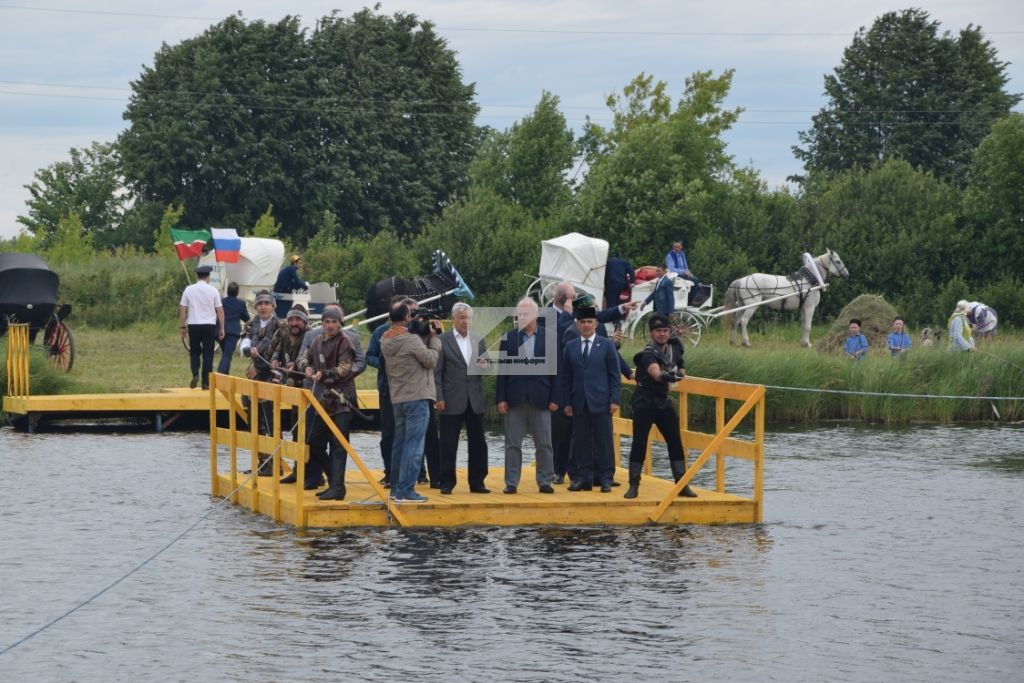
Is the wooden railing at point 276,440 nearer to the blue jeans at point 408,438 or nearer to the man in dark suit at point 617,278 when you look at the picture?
the blue jeans at point 408,438

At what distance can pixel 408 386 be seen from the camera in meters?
14.9

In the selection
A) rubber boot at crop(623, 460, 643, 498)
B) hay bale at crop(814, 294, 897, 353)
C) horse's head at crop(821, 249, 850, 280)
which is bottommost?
rubber boot at crop(623, 460, 643, 498)

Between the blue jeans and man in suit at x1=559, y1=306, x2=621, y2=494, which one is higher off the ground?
man in suit at x1=559, y1=306, x2=621, y2=494

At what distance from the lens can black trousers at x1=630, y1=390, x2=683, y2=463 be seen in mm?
15695

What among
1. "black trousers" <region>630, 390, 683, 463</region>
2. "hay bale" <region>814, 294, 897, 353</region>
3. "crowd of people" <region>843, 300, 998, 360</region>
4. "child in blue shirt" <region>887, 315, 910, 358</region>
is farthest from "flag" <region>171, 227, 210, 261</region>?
"black trousers" <region>630, 390, 683, 463</region>

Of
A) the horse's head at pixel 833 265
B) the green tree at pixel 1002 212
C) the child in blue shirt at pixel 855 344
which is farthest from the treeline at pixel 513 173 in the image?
the child in blue shirt at pixel 855 344

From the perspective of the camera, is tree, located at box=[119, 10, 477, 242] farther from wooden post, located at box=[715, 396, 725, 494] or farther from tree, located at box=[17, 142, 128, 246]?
wooden post, located at box=[715, 396, 725, 494]

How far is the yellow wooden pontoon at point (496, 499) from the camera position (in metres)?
15.1

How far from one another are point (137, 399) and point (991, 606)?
14.3 meters

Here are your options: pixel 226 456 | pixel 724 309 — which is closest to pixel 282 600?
pixel 226 456

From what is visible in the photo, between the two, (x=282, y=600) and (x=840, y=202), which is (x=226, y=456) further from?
(x=840, y=202)

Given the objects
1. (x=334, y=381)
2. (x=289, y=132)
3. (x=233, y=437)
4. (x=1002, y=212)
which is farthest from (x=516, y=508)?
(x=289, y=132)

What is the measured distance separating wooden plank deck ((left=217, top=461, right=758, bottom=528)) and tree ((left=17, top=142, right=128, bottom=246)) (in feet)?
191

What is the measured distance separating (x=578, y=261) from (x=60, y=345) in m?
11.0
